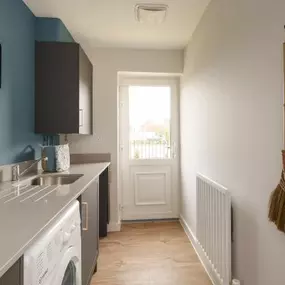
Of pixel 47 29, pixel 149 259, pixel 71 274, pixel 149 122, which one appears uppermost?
pixel 47 29

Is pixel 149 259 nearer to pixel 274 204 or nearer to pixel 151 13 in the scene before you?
pixel 274 204

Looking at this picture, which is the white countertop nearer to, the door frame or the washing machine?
the washing machine

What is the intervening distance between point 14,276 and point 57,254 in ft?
0.88

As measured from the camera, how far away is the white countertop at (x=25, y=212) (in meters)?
0.68

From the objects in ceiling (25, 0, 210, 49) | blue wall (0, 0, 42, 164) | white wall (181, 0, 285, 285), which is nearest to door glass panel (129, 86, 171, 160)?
ceiling (25, 0, 210, 49)

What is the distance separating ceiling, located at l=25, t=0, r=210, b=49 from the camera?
2072 millimetres

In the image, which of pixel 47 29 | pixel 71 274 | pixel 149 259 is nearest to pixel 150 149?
pixel 149 259

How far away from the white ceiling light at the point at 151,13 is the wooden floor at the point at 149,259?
7.69 feet

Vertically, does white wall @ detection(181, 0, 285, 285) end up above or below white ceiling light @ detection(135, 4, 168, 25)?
below

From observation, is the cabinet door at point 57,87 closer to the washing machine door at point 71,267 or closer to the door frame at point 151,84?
the door frame at point 151,84

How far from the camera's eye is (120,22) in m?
2.40

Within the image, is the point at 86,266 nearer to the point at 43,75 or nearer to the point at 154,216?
the point at 43,75

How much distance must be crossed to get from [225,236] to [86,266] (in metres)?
0.95

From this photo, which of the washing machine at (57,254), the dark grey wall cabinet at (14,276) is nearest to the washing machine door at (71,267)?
the washing machine at (57,254)
